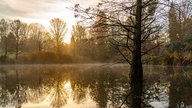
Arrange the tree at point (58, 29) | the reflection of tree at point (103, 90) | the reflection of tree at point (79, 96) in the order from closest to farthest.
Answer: the reflection of tree at point (103, 90)
the reflection of tree at point (79, 96)
the tree at point (58, 29)

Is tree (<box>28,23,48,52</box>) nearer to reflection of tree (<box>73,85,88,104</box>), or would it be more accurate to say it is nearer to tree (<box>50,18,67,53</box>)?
tree (<box>50,18,67,53</box>)

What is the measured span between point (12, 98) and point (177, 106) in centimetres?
649

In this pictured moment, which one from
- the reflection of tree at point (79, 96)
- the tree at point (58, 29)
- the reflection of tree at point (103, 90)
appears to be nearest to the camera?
the reflection of tree at point (103, 90)

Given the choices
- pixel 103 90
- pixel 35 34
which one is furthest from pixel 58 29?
pixel 103 90

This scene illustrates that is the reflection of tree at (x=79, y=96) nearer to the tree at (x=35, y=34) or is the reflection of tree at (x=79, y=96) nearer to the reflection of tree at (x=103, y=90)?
the reflection of tree at (x=103, y=90)

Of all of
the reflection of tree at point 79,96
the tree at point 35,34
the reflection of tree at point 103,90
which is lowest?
the reflection of tree at point 79,96

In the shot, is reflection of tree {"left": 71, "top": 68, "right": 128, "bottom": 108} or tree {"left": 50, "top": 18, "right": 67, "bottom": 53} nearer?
reflection of tree {"left": 71, "top": 68, "right": 128, "bottom": 108}

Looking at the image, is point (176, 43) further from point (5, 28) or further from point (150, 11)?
point (5, 28)

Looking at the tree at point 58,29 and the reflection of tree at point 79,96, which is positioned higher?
the tree at point 58,29

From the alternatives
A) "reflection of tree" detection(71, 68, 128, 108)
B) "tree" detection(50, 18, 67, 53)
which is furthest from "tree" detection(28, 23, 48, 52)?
"reflection of tree" detection(71, 68, 128, 108)

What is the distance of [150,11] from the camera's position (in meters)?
14.3

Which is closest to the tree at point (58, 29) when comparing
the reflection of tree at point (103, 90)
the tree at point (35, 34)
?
the tree at point (35, 34)

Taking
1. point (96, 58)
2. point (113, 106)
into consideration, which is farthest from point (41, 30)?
point (113, 106)

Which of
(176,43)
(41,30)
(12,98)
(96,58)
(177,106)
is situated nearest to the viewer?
(177,106)
